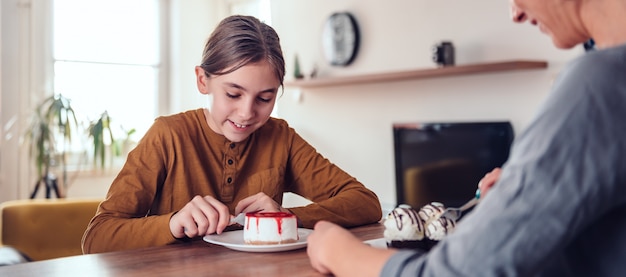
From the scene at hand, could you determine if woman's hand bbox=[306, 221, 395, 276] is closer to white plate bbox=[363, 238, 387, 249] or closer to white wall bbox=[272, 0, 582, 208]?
white plate bbox=[363, 238, 387, 249]

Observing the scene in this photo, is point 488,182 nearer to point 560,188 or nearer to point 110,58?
point 560,188

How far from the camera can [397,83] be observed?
425 centimetres

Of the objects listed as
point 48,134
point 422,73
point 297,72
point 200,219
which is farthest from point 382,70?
point 200,219

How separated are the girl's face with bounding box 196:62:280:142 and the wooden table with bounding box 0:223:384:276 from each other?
1.49 feet

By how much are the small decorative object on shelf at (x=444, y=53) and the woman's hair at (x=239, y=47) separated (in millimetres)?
2258

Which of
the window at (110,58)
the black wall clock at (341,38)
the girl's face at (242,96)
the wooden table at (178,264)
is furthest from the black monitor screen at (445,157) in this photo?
the wooden table at (178,264)

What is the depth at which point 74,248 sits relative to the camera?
314cm

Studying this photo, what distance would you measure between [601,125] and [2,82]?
4.79 meters

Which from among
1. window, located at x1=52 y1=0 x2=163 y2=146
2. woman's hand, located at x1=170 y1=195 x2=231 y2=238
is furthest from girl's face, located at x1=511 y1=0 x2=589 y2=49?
window, located at x1=52 y1=0 x2=163 y2=146

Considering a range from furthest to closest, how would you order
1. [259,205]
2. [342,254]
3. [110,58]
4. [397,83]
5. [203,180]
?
[110,58] < [397,83] < [203,180] < [259,205] < [342,254]

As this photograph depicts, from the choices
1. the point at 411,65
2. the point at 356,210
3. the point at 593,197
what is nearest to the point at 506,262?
the point at 593,197

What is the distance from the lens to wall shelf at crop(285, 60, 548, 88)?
3334 millimetres

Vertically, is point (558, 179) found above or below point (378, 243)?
above

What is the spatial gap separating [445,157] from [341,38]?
1.26m
